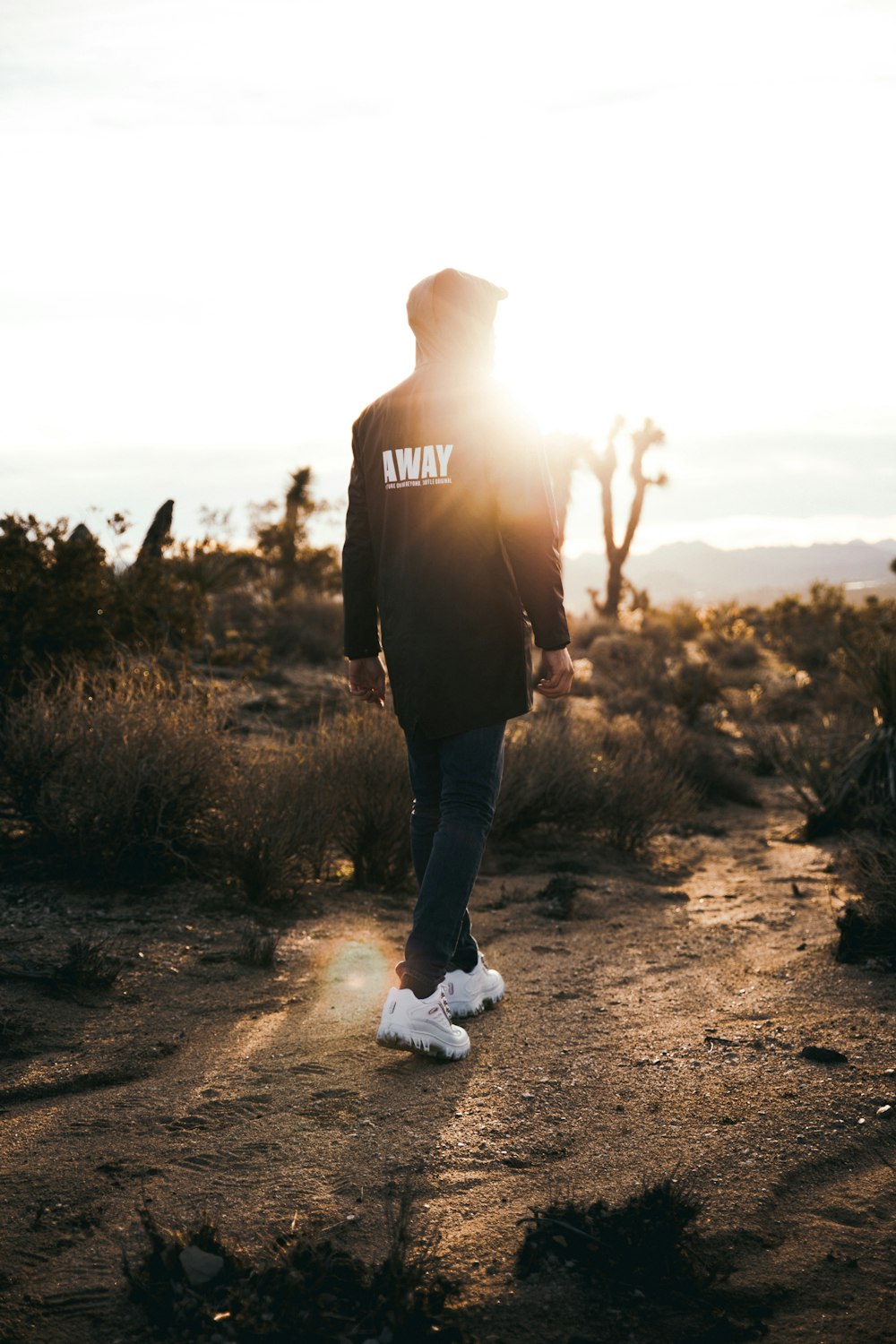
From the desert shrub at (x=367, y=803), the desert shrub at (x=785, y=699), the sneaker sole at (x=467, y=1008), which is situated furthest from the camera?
the desert shrub at (x=785, y=699)

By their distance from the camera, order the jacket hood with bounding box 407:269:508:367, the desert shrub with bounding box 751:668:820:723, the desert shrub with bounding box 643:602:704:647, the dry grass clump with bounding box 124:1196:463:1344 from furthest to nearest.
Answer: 1. the desert shrub with bounding box 643:602:704:647
2. the desert shrub with bounding box 751:668:820:723
3. the jacket hood with bounding box 407:269:508:367
4. the dry grass clump with bounding box 124:1196:463:1344

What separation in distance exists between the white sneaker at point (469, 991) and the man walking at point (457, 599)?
14.9 inches

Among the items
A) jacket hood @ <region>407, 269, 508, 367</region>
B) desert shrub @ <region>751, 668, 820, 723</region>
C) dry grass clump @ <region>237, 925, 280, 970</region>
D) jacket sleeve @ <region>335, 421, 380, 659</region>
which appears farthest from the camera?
desert shrub @ <region>751, 668, 820, 723</region>

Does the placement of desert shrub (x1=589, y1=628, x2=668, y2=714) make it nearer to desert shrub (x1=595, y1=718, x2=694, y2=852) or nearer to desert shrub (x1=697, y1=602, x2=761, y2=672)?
desert shrub (x1=697, y1=602, x2=761, y2=672)

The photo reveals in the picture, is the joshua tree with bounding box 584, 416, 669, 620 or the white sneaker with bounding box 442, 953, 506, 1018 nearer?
the white sneaker with bounding box 442, 953, 506, 1018

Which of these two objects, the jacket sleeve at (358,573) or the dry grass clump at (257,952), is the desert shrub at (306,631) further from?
the jacket sleeve at (358,573)

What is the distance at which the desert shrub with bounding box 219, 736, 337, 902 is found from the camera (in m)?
5.30

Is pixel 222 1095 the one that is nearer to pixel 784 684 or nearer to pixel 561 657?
pixel 561 657

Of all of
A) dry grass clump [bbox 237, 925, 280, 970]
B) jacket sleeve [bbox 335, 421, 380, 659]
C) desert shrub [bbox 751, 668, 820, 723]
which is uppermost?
jacket sleeve [bbox 335, 421, 380, 659]

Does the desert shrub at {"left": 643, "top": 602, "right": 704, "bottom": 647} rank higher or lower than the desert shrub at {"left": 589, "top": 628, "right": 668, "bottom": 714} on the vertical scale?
higher

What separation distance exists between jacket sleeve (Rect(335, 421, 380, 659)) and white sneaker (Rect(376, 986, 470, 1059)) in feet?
3.59

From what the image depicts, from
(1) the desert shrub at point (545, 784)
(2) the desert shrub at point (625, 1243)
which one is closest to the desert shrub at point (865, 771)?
(1) the desert shrub at point (545, 784)

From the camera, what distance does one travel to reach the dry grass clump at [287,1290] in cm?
193

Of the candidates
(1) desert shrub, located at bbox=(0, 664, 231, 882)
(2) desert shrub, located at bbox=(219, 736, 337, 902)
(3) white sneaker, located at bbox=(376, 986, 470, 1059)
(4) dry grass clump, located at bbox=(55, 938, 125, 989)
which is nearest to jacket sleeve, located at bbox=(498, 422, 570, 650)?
(3) white sneaker, located at bbox=(376, 986, 470, 1059)
